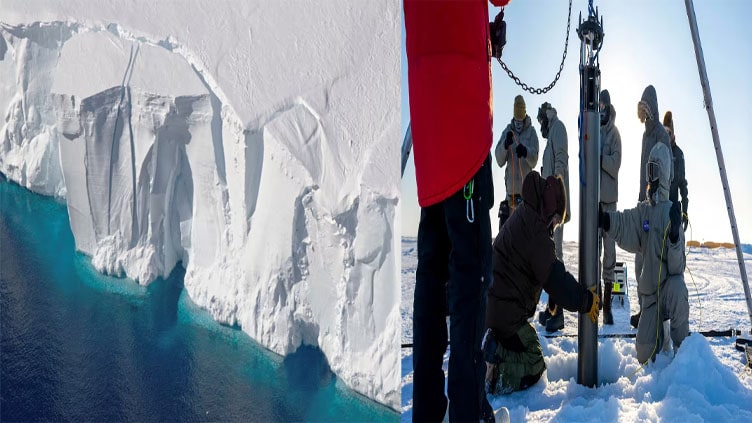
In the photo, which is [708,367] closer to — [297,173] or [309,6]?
[297,173]

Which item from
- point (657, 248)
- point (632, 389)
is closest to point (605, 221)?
point (657, 248)

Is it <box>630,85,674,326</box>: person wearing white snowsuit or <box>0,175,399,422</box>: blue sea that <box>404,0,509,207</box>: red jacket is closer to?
<box>0,175,399,422</box>: blue sea

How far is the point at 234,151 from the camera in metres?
2.41

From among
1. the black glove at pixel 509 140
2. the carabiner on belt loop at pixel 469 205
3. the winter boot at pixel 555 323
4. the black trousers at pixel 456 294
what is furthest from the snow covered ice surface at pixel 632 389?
the black glove at pixel 509 140

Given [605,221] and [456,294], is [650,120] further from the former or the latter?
[456,294]

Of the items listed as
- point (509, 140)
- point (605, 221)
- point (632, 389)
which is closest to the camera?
point (632, 389)

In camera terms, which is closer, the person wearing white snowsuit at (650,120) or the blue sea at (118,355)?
the blue sea at (118,355)

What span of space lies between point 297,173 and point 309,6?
2.32 ft

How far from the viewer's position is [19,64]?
2383 millimetres

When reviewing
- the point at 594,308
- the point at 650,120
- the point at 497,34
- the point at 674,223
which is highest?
the point at 650,120

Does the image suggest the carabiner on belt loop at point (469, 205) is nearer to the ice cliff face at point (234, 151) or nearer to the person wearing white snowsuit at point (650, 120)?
the ice cliff face at point (234, 151)

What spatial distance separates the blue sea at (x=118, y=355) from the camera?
1.92 meters

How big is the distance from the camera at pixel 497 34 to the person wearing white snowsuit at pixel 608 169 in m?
1.99

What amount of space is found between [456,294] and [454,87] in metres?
0.29
